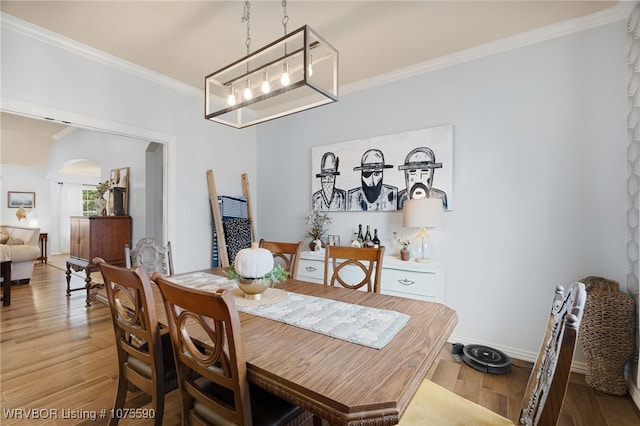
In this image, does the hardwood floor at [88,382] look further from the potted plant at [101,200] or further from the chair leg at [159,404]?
the potted plant at [101,200]

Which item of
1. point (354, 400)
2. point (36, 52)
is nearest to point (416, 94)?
point (354, 400)

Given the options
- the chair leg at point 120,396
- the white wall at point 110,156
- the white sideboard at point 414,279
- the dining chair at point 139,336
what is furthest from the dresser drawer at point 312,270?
→ the white wall at point 110,156

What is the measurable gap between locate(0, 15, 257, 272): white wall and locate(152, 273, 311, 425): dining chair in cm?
247

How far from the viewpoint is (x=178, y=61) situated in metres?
2.91

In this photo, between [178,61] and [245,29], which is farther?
[178,61]

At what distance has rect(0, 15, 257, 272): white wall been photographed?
2381 millimetres

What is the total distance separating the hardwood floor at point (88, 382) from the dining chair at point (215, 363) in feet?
2.76

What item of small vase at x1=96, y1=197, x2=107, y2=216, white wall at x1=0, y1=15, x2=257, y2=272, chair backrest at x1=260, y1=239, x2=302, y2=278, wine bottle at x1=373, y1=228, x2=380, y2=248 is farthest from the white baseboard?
small vase at x1=96, y1=197, x2=107, y2=216

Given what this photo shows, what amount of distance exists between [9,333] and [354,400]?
4053 millimetres

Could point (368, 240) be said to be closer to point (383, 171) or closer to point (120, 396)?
point (383, 171)

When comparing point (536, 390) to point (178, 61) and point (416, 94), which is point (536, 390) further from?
point (178, 61)

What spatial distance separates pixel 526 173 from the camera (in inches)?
98.3

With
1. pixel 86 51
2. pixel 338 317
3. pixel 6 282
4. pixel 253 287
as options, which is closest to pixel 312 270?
pixel 253 287

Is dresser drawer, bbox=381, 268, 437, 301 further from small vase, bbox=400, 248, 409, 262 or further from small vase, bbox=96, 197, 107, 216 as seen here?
small vase, bbox=96, 197, 107, 216
